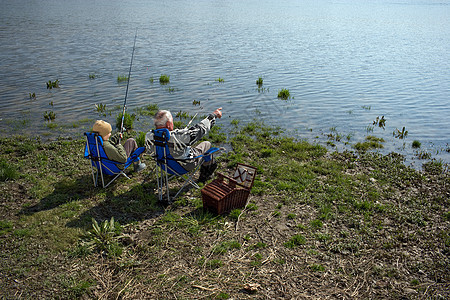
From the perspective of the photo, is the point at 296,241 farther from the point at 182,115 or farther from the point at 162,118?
the point at 182,115

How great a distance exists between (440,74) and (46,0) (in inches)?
2375

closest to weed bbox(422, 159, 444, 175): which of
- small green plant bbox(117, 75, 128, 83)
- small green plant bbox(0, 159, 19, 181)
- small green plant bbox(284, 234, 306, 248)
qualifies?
small green plant bbox(284, 234, 306, 248)

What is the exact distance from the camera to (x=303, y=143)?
Result: 11109 mm

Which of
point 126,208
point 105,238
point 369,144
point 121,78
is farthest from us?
point 121,78

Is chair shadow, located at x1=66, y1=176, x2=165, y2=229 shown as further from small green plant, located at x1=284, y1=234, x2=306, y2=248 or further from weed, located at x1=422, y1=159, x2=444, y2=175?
weed, located at x1=422, y1=159, x2=444, y2=175

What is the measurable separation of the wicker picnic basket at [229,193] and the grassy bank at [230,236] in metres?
0.18

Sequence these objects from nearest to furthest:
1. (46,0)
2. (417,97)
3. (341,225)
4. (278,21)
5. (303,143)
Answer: (341,225), (303,143), (417,97), (278,21), (46,0)

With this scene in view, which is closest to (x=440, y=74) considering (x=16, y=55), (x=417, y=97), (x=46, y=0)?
(x=417, y=97)

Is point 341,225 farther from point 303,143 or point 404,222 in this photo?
point 303,143

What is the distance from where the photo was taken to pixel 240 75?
20.1m

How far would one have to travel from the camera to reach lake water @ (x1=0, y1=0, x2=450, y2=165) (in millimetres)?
13203

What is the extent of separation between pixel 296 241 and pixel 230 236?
1.16 m

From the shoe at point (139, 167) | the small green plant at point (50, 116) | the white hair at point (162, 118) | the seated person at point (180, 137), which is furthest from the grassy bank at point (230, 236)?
the small green plant at point (50, 116)

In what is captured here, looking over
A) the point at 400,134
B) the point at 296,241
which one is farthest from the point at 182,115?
the point at 296,241
